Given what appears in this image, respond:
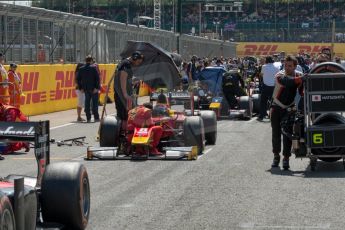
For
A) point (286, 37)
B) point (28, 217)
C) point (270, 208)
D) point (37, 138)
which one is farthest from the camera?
point (286, 37)

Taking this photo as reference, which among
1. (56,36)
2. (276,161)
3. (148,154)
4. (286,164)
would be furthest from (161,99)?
(56,36)

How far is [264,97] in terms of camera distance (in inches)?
883

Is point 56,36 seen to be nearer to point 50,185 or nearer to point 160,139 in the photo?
point 160,139

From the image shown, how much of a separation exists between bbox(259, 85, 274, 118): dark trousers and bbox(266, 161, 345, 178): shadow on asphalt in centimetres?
921

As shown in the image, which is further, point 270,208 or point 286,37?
point 286,37

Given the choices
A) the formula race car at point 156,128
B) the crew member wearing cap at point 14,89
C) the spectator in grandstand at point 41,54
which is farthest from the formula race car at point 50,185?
the spectator in grandstand at point 41,54

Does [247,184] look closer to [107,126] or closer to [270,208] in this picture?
[270,208]

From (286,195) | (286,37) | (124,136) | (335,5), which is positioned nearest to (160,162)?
(124,136)

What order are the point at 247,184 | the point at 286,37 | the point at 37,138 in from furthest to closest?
the point at 286,37 < the point at 247,184 < the point at 37,138

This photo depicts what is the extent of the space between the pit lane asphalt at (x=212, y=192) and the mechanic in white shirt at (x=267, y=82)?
6663 millimetres

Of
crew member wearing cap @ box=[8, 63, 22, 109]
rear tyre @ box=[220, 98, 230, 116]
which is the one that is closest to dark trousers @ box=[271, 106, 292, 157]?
crew member wearing cap @ box=[8, 63, 22, 109]

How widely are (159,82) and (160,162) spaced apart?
8.92 feet

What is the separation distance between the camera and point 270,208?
9234 mm

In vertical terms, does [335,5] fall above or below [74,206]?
above
